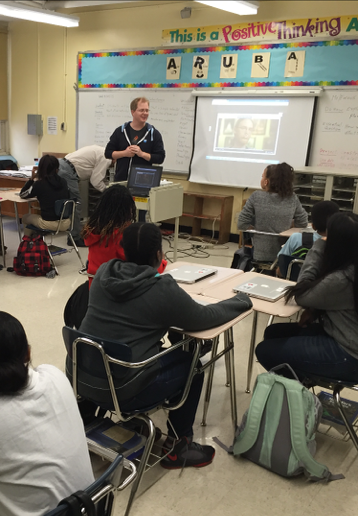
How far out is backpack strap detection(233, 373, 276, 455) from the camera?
2.07 meters

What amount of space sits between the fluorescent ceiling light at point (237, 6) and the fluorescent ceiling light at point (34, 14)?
2046 millimetres

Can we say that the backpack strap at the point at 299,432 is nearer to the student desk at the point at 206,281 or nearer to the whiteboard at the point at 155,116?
the student desk at the point at 206,281

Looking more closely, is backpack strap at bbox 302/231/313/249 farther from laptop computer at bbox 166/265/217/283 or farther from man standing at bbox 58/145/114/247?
man standing at bbox 58/145/114/247

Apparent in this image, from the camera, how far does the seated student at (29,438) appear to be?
1.04 metres

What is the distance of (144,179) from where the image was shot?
4625 millimetres

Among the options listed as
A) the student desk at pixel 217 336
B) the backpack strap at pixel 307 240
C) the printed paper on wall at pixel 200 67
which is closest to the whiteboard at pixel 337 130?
the printed paper on wall at pixel 200 67

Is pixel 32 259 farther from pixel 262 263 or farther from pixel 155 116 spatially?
pixel 155 116

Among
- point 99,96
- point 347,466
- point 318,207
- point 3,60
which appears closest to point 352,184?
point 318,207

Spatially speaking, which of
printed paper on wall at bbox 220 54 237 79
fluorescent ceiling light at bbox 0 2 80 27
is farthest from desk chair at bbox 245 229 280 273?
fluorescent ceiling light at bbox 0 2 80 27

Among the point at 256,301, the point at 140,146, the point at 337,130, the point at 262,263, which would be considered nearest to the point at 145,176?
the point at 140,146

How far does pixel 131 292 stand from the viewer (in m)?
1.79

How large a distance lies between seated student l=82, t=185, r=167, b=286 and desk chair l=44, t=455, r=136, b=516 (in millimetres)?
1592

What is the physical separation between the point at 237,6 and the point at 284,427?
473 cm

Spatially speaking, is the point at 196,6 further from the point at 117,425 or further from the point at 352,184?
the point at 117,425
